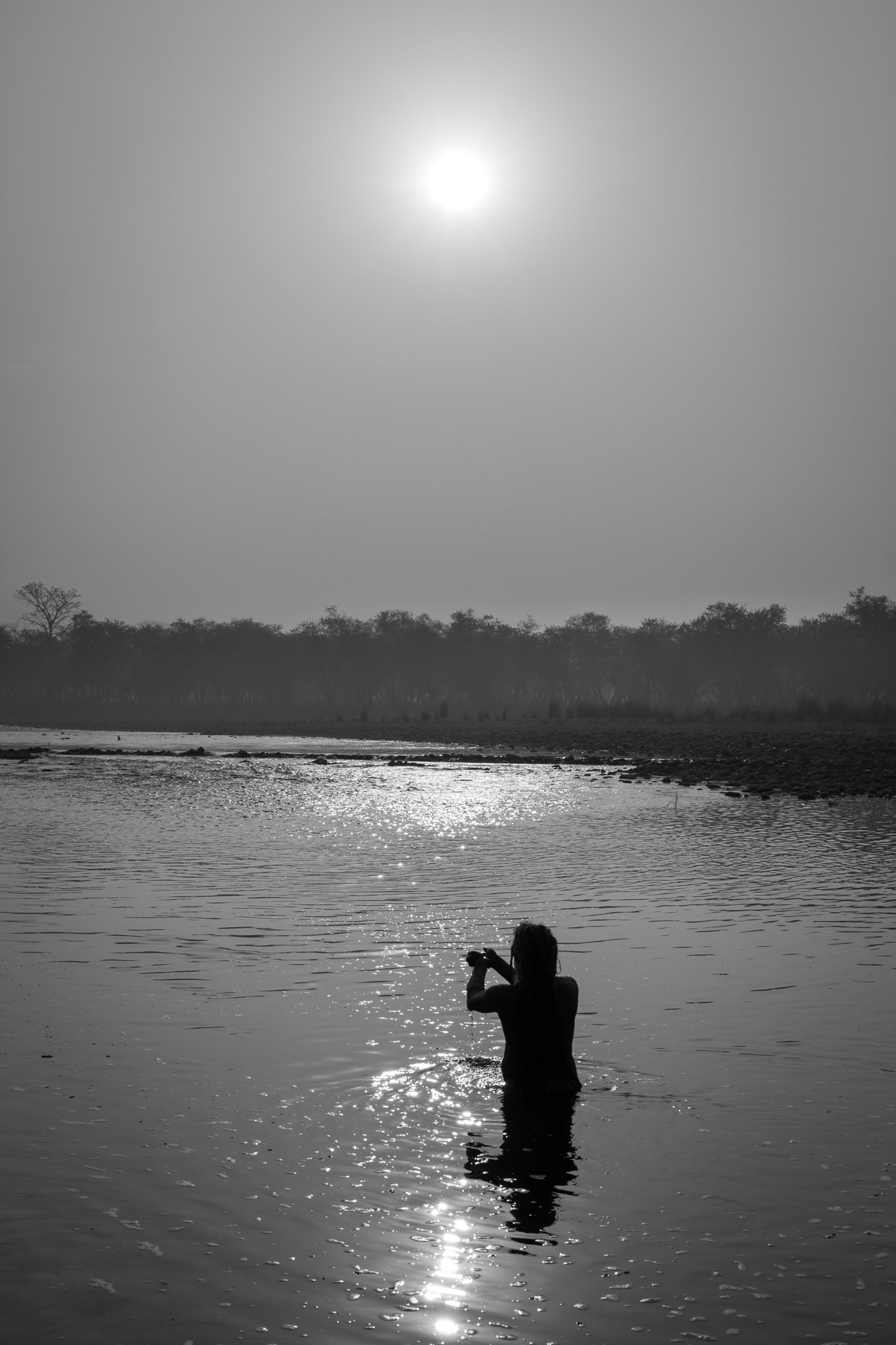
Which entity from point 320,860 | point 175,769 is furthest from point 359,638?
point 320,860

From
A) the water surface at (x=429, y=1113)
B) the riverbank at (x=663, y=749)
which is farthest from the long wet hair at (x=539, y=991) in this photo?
the riverbank at (x=663, y=749)

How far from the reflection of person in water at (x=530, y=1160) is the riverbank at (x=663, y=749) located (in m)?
23.8

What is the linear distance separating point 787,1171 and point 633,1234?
1.39m

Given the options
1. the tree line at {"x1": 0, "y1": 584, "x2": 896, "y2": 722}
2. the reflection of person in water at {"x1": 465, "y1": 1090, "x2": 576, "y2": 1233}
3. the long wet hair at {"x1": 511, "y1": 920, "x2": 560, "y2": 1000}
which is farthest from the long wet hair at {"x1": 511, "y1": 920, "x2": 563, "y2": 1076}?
the tree line at {"x1": 0, "y1": 584, "x2": 896, "y2": 722}

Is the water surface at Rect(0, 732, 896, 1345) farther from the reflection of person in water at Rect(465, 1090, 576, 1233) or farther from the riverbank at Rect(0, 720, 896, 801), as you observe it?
the riverbank at Rect(0, 720, 896, 801)

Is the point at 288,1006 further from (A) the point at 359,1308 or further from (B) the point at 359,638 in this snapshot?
(B) the point at 359,638

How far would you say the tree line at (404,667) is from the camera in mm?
146125

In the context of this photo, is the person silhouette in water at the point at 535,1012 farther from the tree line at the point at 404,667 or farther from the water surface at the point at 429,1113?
the tree line at the point at 404,667

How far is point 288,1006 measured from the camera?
36.0 feet

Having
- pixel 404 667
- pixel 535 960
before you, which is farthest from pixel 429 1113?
pixel 404 667

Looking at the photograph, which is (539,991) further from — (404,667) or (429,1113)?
(404,667)

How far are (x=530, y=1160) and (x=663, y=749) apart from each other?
48.1 metres

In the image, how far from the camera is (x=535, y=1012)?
28.6 feet

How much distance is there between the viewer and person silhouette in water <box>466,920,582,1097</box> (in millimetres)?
8641
